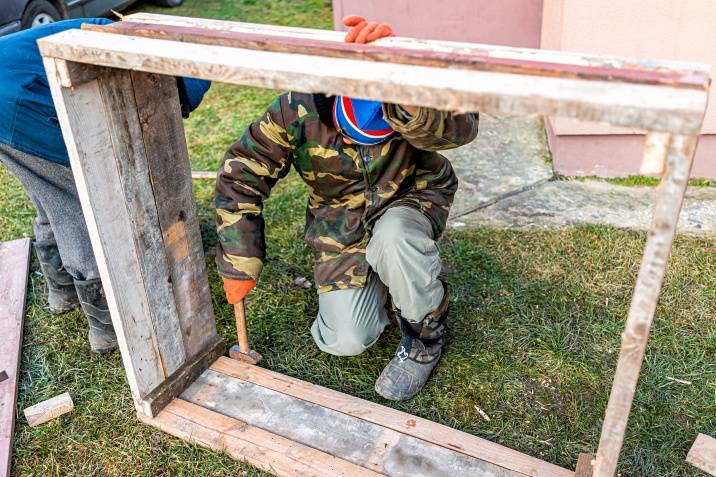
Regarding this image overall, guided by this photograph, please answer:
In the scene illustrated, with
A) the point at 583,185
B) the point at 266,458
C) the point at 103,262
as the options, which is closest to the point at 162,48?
the point at 103,262

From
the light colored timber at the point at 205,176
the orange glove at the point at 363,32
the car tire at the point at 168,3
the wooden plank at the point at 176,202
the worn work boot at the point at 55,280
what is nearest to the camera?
the orange glove at the point at 363,32

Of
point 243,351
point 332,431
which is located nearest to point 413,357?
point 332,431

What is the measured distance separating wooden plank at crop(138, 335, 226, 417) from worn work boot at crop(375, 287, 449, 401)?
69 cm

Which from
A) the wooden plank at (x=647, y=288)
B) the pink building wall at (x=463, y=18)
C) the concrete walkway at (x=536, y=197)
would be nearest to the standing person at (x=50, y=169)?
the concrete walkway at (x=536, y=197)

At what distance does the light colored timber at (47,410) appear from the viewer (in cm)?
268

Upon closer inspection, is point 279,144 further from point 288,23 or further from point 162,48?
point 288,23

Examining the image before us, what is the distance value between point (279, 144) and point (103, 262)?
0.73 meters

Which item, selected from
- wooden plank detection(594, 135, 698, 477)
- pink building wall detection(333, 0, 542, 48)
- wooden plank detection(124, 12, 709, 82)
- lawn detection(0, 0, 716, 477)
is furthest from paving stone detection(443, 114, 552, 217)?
wooden plank detection(594, 135, 698, 477)

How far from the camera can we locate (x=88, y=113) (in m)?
2.16

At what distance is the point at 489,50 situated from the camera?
1772 millimetres

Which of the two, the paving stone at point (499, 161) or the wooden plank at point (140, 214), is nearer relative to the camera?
the wooden plank at point (140, 214)

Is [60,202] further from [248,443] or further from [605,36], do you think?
[605,36]

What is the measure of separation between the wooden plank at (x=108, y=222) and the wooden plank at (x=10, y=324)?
0.49 meters

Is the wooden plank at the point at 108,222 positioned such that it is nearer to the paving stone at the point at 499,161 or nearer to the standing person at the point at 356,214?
the standing person at the point at 356,214
